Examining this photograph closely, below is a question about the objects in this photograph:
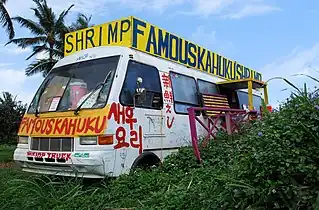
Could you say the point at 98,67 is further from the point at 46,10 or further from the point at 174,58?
the point at 46,10

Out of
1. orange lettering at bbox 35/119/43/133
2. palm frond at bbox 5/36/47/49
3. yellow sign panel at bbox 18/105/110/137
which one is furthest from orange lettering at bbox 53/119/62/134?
palm frond at bbox 5/36/47/49

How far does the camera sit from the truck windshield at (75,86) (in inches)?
221

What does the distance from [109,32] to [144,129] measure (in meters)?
1.97

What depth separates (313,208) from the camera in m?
2.58

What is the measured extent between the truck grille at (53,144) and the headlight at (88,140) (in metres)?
0.20

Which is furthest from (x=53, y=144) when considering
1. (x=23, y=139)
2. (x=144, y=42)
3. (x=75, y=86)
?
(x=144, y=42)

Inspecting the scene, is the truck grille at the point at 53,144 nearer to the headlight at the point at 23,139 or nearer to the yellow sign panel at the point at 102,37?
the headlight at the point at 23,139

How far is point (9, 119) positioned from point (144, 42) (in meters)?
18.6

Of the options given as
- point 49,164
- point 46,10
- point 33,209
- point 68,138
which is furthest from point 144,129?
point 46,10

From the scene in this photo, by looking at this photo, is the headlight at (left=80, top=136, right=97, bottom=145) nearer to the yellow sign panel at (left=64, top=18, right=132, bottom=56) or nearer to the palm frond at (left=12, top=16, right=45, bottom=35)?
the yellow sign panel at (left=64, top=18, right=132, bottom=56)

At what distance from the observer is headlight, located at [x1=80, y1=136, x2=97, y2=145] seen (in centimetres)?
522

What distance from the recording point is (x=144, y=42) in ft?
21.2

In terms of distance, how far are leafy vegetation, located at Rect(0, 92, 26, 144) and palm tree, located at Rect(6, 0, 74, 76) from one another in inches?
148

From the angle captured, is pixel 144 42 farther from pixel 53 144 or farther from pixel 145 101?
pixel 53 144
